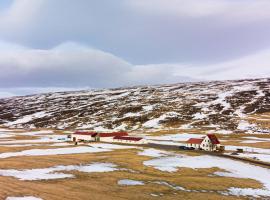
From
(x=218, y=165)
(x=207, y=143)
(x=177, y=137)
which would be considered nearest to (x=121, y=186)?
(x=218, y=165)

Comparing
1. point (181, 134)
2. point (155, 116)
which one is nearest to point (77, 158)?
point (181, 134)

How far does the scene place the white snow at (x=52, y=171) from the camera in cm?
4933

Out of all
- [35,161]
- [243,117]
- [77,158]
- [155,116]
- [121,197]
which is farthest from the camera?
[155,116]

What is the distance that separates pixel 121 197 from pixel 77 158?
30.6 m

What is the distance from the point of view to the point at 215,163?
2660 inches

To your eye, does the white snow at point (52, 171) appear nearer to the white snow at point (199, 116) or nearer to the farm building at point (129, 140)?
the farm building at point (129, 140)

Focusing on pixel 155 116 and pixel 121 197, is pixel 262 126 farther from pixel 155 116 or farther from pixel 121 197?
pixel 121 197

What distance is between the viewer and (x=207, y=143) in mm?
94438

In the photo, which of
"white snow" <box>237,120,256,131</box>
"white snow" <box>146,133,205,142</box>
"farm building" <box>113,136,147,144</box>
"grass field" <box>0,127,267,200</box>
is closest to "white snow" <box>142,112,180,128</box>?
"white snow" <box>237,120,256,131</box>

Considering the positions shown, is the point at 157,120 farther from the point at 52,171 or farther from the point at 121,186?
the point at 121,186

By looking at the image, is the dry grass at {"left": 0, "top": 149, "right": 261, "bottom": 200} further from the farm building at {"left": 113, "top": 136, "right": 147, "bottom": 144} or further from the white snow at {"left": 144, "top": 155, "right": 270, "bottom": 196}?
the farm building at {"left": 113, "top": 136, "right": 147, "bottom": 144}

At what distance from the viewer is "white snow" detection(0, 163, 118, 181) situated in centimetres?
4933

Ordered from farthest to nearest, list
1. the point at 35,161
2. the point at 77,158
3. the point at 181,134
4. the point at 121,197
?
the point at 181,134
the point at 77,158
the point at 35,161
the point at 121,197

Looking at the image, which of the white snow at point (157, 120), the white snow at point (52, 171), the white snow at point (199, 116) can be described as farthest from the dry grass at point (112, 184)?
the white snow at point (199, 116)
